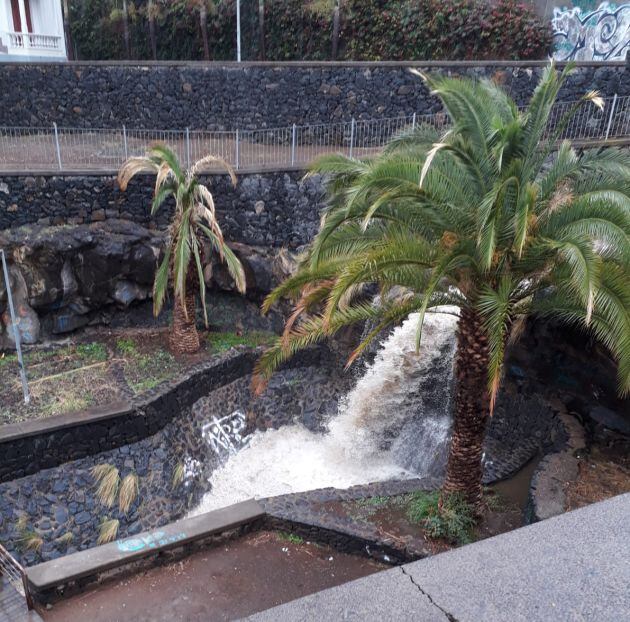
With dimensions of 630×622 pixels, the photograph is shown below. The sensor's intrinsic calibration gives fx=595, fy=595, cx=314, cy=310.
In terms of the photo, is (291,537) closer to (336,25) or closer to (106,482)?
(106,482)

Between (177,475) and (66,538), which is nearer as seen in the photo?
(66,538)

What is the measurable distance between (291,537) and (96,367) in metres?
6.40

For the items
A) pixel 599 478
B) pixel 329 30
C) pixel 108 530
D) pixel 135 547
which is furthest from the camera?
pixel 329 30

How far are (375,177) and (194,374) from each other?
23.9 ft

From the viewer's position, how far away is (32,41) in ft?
71.8

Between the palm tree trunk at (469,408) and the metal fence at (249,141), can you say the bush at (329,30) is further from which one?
the palm tree trunk at (469,408)

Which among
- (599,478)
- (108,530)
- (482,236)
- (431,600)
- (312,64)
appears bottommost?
(108,530)

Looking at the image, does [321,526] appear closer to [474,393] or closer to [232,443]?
[474,393]

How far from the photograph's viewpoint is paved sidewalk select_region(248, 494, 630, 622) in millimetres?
2135

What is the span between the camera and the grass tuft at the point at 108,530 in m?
9.99

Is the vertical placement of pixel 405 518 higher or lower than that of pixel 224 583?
higher

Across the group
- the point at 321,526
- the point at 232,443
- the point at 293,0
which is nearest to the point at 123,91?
the point at 293,0

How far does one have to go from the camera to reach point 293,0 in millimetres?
20469

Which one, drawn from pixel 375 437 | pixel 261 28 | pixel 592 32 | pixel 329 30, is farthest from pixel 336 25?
pixel 375 437
